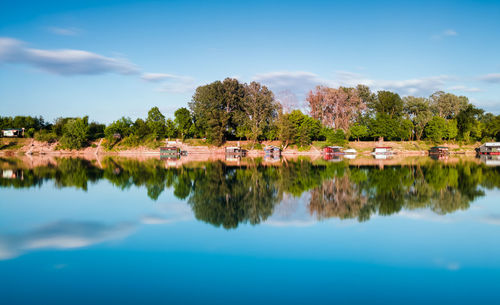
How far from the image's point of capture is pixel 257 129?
80312mm

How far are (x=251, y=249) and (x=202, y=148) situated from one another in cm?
7566

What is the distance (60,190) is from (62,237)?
12.1m

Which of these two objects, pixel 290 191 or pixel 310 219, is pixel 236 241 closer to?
pixel 310 219

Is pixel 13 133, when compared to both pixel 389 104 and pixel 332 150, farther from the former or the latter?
pixel 389 104

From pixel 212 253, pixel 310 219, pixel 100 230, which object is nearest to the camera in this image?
pixel 212 253

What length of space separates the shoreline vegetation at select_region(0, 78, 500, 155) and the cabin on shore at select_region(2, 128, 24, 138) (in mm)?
1586

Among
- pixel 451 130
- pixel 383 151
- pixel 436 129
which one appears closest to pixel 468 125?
pixel 451 130

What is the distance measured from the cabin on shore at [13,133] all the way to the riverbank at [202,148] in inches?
184

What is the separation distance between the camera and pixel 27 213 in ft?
50.8

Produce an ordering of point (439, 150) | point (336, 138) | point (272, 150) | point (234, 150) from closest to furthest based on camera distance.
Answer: point (234, 150), point (439, 150), point (272, 150), point (336, 138)

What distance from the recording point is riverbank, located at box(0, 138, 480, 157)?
82312 millimetres

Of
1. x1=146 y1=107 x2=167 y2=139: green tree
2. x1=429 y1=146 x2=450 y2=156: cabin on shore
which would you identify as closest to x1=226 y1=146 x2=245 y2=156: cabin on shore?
x1=146 y1=107 x2=167 y2=139: green tree

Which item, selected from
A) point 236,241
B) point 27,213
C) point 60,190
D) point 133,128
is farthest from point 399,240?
point 133,128

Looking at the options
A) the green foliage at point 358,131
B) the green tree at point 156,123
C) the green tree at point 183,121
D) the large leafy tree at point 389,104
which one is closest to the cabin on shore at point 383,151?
the green foliage at point 358,131
